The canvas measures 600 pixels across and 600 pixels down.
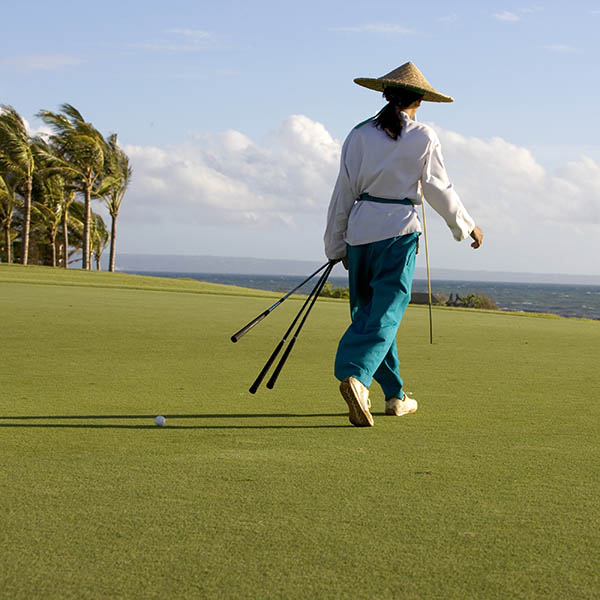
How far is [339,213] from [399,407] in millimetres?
1188

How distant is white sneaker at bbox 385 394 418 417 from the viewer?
4574 millimetres

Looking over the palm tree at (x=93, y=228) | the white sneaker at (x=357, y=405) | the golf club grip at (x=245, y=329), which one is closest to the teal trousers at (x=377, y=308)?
the white sneaker at (x=357, y=405)

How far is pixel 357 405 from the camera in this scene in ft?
13.5

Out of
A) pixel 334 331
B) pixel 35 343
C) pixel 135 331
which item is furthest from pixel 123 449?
pixel 334 331

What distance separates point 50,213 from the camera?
2008 inches

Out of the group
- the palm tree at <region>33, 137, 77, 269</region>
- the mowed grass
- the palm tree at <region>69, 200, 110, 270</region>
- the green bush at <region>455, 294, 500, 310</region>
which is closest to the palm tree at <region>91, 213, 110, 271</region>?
the palm tree at <region>69, 200, 110, 270</region>

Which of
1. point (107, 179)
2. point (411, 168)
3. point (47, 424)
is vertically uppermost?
point (107, 179)

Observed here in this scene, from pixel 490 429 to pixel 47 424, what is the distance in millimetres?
2164

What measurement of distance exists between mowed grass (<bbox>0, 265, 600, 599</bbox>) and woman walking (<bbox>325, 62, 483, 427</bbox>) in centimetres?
45

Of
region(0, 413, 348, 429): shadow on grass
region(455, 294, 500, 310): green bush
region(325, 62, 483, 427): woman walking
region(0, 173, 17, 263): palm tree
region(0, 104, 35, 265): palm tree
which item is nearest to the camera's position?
region(0, 413, 348, 429): shadow on grass

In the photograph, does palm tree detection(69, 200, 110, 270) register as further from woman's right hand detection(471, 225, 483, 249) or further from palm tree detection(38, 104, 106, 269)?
woman's right hand detection(471, 225, 483, 249)

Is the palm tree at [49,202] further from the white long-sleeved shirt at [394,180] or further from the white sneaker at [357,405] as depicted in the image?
the white sneaker at [357,405]

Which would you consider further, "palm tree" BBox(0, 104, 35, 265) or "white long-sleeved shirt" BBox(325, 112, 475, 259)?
"palm tree" BBox(0, 104, 35, 265)

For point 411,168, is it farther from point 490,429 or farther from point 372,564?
point 372,564
